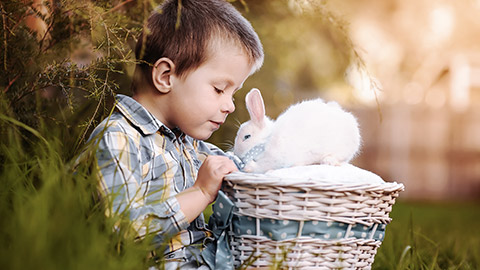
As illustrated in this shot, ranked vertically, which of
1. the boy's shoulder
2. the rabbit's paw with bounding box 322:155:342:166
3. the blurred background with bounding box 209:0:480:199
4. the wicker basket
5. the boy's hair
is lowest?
the blurred background with bounding box 209:0:480:199

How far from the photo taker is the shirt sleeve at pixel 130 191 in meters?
1.62

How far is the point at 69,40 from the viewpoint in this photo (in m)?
2.20

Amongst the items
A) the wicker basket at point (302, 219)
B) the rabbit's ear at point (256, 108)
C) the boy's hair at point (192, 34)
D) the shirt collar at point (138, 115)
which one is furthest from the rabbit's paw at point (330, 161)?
the shirt collar at point (138, 115)

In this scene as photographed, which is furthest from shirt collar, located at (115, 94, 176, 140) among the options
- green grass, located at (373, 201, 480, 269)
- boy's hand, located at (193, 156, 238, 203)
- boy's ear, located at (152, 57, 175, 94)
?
green grass, located at (373, 201, 480, 269)

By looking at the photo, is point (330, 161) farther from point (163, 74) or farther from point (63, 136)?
point (63, 136)

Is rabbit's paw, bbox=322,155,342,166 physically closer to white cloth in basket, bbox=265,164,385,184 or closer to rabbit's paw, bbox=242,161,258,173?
white cloth in basket, bbox=265,164,385,184

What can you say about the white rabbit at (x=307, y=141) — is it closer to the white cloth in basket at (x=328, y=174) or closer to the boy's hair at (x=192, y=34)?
the white cloth in basket at (x=328, y=174)

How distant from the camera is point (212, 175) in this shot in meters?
1.75

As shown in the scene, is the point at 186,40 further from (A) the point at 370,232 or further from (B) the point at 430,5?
(B) the point at 430,5

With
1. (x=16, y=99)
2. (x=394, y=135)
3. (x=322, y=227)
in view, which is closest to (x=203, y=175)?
(x=322, y=227)

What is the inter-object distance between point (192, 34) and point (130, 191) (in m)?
0.68

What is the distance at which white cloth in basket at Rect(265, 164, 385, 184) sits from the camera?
171 centimetres

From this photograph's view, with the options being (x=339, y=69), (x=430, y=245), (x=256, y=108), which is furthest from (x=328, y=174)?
(x=339, y=69)

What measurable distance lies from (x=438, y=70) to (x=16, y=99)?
10.7 m
